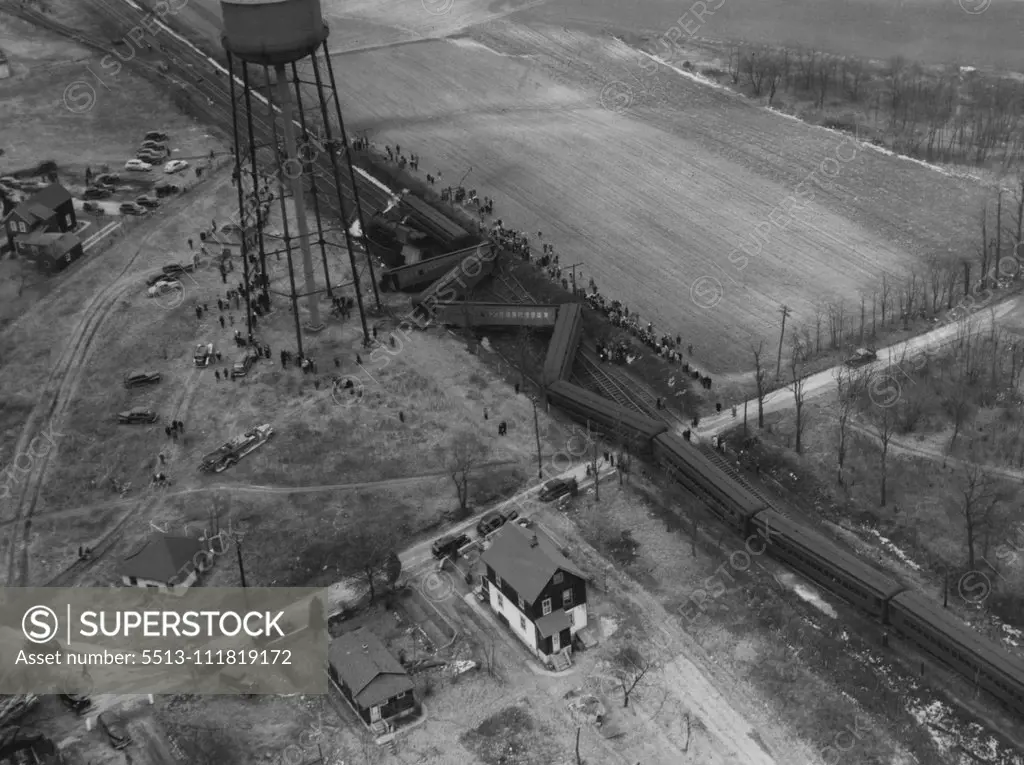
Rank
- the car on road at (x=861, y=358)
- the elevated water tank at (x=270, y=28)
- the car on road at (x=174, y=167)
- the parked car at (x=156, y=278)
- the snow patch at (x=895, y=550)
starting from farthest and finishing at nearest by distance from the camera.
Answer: the car on road at (x=174, y=167)
the parked car at (x=156, y=278)
the car on road at (x=861, y=358)
the elevated water tank at (x=270, y=28)
the snow patch at (x=895, y=550)

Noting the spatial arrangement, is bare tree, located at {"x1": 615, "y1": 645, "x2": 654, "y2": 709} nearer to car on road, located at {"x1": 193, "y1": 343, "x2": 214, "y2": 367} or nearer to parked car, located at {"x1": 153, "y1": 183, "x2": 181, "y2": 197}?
car on road, located at {"x1": 193, "y1": 343, "x2": 214, "y2": 367}

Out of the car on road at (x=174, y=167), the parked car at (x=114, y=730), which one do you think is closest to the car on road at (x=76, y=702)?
the parked car at (x=114, y=730)

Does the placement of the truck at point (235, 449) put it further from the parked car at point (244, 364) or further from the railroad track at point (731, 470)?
the railroad track at point (731, 470)

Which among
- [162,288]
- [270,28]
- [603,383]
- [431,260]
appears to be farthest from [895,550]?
[162,288]

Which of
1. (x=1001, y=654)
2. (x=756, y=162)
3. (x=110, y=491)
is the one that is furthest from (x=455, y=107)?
(x=1001, y=654)

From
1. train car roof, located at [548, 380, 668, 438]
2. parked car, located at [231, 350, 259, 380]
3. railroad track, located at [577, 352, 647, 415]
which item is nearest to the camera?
train car roof, located at [548, 380, 668, 438]

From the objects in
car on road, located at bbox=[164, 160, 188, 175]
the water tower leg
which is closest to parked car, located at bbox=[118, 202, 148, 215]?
car on road, located at bbox=[164, 160, 188, 175]

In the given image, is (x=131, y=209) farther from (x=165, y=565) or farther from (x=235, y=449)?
(x=165, y=565)
